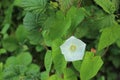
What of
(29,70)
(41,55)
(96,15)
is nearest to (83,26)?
(96,15)

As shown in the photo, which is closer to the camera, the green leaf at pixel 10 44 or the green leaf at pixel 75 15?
the green leaf at pixel 75 15

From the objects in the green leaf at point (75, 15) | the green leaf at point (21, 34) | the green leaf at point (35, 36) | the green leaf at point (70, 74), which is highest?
the green leaf at point (75, 15)

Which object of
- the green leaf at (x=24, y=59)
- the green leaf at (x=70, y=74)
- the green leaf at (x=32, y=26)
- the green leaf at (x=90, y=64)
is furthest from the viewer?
the green leaf at (x=24, y=59)

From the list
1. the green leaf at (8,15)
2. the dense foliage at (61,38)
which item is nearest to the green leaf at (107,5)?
the dense foliage at (61,38)

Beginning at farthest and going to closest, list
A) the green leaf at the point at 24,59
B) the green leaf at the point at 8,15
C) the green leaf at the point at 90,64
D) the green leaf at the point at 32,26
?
1. the green leaf at the point at 8,15
2. the green leaf at the point at 24,59
3. the green leaf at the point at 32,26
4. the green leaf at the point at 90,64

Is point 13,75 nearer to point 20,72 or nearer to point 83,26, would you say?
point 20,72

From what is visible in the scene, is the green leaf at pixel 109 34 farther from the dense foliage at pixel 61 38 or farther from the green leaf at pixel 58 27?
the green leaf at pixel 58 27

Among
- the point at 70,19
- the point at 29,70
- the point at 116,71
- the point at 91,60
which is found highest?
the point at 70,19
